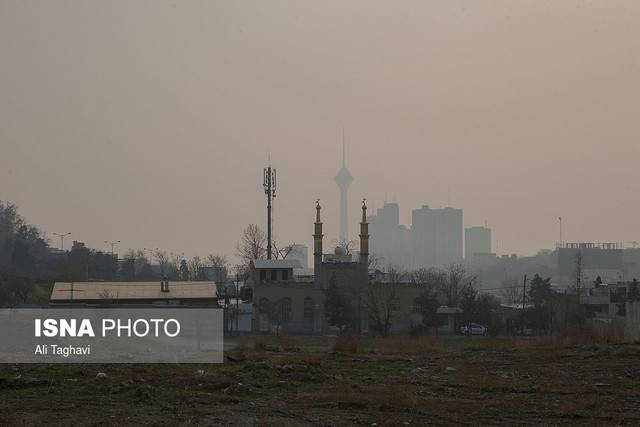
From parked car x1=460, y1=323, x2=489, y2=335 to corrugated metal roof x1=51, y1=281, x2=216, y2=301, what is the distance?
1452cm

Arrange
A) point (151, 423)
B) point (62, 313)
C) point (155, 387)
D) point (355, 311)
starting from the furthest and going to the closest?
1. point (355, 311)
2. point (62, 313)
3. point (155, 387)
4. point (151, 423)

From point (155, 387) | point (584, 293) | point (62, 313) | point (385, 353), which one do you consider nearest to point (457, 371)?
point (385, 353)

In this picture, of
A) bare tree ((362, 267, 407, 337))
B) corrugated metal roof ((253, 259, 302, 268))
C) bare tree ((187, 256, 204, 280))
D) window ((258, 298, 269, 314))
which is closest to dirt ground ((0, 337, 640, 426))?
bare tree ((362, 267, 407, 337))

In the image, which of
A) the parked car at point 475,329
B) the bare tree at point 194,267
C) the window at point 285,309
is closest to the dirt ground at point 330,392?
the parked car at point 475,329

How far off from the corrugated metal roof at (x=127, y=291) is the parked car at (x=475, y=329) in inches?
571

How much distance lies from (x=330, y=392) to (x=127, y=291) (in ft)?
82.5

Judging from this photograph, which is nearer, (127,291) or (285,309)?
(127,291)

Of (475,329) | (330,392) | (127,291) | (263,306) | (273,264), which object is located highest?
(273,264)

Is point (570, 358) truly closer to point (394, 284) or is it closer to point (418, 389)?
point (418, 389)

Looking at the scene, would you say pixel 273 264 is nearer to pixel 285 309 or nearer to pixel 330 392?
pixel 285 309

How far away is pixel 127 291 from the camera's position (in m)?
40.1

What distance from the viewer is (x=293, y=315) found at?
49188mm

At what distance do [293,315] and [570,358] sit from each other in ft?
91.0

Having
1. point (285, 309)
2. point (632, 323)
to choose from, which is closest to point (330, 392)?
point (632, 323)
